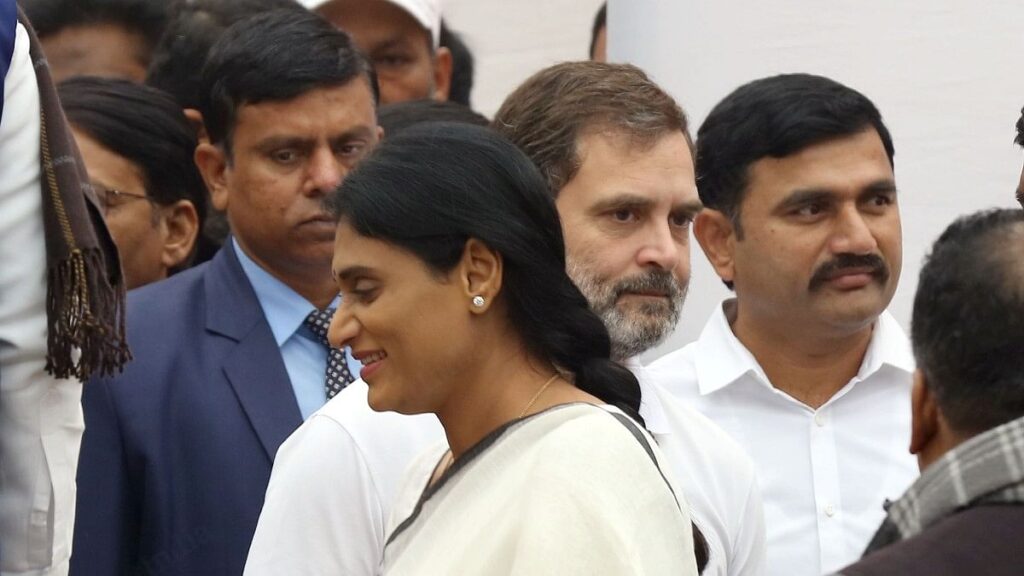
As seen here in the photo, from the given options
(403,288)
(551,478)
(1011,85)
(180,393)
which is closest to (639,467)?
(551,478)

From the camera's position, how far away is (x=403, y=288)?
2619 mm

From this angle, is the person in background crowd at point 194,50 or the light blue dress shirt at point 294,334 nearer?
the light blue dress shirt at point 294,334

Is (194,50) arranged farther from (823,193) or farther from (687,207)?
(687,207)

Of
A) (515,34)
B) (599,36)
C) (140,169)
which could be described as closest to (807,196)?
(140,169)

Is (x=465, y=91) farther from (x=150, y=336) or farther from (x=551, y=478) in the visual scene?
(x=551, y=478)

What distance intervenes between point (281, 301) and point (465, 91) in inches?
91.7

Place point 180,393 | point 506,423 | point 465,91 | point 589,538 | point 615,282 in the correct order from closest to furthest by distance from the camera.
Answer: point 589,538, point 506,423, point 615,282, point 180,393, point 465,91

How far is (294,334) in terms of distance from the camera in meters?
3.97

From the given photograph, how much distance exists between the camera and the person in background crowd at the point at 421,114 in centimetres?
441

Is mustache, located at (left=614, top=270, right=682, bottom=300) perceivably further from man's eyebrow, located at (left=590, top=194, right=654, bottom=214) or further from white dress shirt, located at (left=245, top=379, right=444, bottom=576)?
white dress shirt, located at (left=245, top=379, right=444, bottom=576)

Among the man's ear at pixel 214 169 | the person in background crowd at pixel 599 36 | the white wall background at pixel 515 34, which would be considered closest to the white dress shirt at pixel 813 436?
the man's ear at pixel 214 169

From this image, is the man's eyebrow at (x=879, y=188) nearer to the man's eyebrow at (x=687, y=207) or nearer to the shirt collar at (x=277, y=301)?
the man's eyebrow at (x=687, y=207)

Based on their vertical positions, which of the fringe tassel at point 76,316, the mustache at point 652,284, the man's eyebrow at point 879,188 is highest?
the fringe tassel at point 76,316

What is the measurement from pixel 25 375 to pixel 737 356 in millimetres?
1601
